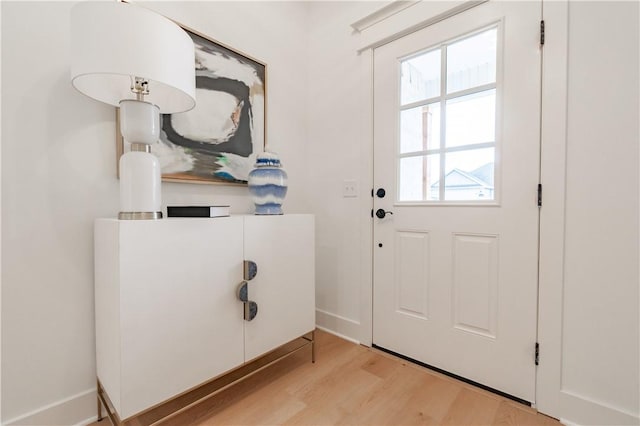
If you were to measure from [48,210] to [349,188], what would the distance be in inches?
58.1

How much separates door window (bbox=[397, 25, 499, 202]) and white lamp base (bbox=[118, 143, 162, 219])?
1247mm

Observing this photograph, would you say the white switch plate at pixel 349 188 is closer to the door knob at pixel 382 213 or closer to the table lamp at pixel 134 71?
the door knob at pixel 382 213

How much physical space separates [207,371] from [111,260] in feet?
1.88

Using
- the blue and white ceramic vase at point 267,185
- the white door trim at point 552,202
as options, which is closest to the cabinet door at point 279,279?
the blue and white ceramic vase at point 267,185

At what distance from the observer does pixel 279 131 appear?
196 cm

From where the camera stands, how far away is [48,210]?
Result: 1086 mm

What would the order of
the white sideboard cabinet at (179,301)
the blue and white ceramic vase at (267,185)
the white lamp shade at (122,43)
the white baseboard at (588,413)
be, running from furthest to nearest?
1. the blue and white ceramic vase at (267,185)
2. the white baseboard at (588,413)
3. the white sideboard cabinet at (179,301)
4. the white lamp shade at (122,43)

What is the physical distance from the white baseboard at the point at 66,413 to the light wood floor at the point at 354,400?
1.07 feet

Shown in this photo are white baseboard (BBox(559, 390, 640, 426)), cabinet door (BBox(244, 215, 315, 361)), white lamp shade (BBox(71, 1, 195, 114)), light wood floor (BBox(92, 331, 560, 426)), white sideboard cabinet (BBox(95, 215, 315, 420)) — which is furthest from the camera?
cabinet door (BBox(244, 215, 315, 361))

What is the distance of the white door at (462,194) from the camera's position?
1266mm

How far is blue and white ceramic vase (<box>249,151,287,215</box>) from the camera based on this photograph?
150 centimetres

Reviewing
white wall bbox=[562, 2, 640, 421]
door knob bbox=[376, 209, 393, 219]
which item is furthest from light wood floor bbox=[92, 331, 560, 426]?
door knob bbox=[376, 209, 393, 219]

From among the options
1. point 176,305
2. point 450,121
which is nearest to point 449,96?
point 450,121

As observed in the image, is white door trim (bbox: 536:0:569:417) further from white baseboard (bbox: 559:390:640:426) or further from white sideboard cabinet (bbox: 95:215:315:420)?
white sideboard cabinet (bbox: 95:215:315:420)
